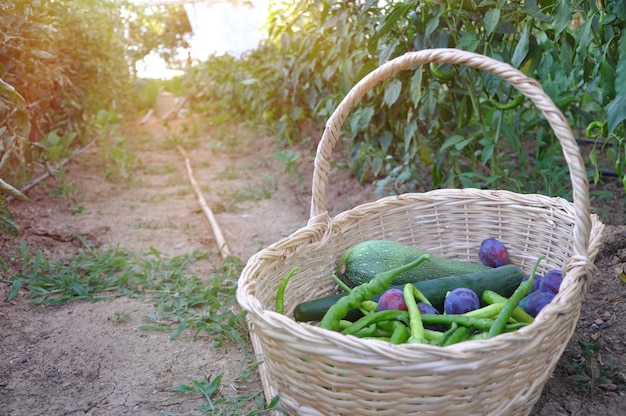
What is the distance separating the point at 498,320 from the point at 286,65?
359 cm

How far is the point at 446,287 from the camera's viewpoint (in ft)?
5.34

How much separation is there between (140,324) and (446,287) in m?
1.10

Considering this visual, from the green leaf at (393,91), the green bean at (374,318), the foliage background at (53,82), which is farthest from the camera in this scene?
the foliage background at (53,82)

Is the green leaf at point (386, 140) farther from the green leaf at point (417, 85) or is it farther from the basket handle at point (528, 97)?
the basket handle at point (528, 97)

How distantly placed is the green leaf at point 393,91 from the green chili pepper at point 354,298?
1214 mm

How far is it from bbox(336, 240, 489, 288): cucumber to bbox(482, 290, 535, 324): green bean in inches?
8.4

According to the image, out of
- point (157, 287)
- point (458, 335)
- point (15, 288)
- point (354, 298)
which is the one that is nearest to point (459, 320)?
point (458, 335)

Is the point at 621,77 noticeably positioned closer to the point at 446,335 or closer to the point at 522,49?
the point at 522,49

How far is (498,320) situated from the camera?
50.6 inches

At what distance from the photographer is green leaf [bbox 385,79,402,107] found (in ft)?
8.37

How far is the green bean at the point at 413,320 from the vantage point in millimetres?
1303

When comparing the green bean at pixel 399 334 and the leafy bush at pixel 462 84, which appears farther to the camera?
the leafy bush at pixel 462 84

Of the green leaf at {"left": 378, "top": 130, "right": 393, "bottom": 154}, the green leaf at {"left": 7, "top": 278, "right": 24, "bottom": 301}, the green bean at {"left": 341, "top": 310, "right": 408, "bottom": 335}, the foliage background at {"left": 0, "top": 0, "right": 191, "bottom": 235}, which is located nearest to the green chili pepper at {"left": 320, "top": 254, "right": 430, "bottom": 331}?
the green bean at {"left": 341, "top": 310, "right": 408, "bottom": 335}

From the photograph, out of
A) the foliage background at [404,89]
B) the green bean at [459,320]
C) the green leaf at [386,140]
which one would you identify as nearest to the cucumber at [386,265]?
the green bean at [459,320]
